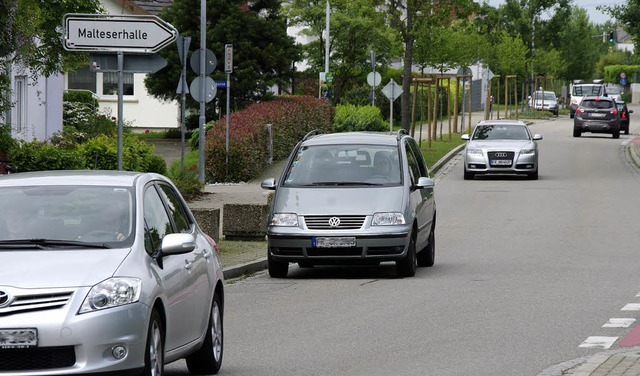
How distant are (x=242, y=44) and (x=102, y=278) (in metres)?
41.6

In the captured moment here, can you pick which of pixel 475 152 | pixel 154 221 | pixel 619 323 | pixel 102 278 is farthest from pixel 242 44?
pixel 102 278

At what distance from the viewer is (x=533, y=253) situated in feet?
65.0

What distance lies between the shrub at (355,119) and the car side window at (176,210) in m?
39.0

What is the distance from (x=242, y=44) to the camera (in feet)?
161

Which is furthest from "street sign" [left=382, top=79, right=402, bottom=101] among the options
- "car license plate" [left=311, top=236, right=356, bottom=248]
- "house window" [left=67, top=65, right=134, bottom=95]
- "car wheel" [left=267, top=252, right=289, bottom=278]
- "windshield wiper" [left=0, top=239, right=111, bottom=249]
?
"windshield wiper" [left=0, top=239, right=111, bottom=249]

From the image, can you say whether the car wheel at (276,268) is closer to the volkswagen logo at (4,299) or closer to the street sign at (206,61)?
the volkswagen logo at (4,299)

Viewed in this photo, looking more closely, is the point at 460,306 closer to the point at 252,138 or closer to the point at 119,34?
the point at 119,34

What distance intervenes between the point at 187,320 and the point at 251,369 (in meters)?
1.13

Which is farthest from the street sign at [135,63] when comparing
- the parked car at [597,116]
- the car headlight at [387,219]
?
the parked car at [597,116]

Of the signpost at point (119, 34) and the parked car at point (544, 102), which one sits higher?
the signpost at point (119, 34)

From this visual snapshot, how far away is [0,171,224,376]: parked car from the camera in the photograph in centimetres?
754

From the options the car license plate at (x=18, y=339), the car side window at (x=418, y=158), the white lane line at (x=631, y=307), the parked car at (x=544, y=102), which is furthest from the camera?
the parked car at (x=544, y=102)

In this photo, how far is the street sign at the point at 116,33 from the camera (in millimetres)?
14492

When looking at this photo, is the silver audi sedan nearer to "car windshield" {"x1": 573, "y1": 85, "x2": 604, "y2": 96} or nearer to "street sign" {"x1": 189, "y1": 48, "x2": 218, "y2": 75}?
"street sign" {"x1": 189, "y1": 48, "x2": 218, "y2": 75}
